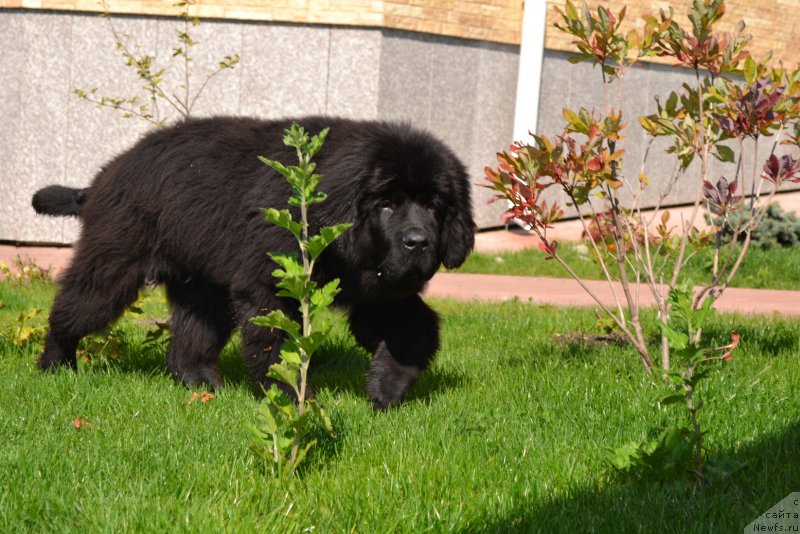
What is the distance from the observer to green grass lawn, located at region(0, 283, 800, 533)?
10.9 ft

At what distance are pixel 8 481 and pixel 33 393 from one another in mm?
1388

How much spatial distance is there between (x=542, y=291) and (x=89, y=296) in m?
4.84

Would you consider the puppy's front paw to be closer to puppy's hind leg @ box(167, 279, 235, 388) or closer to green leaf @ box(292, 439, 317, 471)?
puppy's hind leg @ box(167, 279, 235, 388)

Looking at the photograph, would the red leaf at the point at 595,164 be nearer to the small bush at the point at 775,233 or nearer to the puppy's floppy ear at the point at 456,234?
the puppy's floppy ear at the point at 456,234

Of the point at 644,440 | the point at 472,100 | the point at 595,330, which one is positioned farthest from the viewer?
the point at 472,100

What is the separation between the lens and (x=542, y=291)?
369 inches

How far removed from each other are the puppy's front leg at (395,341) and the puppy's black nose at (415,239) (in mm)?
576

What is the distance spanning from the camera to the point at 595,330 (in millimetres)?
6898

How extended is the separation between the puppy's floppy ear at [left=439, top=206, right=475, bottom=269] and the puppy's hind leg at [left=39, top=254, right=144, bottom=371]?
5.56 ft

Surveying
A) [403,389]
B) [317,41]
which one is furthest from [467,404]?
[317,41]

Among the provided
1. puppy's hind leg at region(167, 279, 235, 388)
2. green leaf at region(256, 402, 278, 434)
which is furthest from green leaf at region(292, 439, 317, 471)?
puppy's hind leg at region(167, 279, 235, 388)

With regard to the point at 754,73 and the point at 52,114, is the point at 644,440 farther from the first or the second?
the point at 52,114

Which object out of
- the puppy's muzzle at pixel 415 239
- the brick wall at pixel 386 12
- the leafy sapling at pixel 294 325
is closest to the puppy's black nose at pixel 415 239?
the puppy's muzzle at pixel 415 239

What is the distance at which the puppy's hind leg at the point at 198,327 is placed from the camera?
19.0ft
